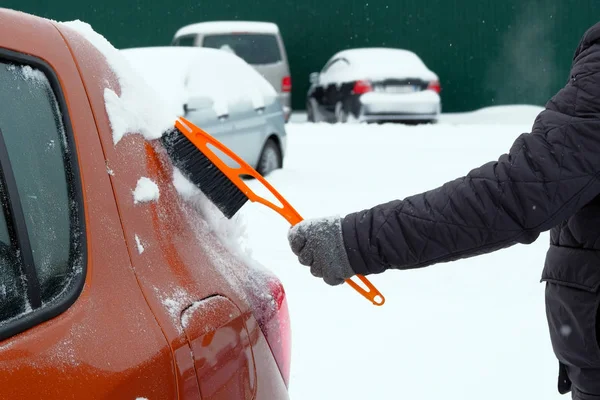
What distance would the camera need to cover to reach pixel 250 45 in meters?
13.5

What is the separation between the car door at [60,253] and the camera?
4.04 feet

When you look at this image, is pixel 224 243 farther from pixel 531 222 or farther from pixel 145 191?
pixel 531 222

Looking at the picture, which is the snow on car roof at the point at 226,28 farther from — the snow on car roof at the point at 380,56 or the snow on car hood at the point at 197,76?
the snow on car hood at the point at 197,76

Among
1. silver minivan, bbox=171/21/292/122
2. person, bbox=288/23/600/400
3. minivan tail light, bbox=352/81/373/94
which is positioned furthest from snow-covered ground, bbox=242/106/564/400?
silver minivan, bbox=171/21/292/122

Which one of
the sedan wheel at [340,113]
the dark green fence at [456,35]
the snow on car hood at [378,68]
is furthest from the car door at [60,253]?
the dark green fence at [456,35]

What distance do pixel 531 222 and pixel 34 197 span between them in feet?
3.24

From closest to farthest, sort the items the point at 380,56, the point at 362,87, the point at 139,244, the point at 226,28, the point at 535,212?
the point at 139,244 < the point at 535,212 < the point at 362,87 < the point at 226,28 < the point at 380,56

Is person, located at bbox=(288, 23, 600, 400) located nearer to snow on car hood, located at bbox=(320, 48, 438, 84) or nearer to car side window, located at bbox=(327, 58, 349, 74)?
snow on car hood, located at bbox=(320, 48, 438, 84)

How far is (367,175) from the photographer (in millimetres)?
8555

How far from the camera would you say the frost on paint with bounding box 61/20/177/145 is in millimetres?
1532

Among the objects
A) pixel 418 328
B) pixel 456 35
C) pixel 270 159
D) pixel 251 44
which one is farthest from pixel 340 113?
pixel 418 328

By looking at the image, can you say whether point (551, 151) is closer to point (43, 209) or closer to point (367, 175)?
point (43, 209)

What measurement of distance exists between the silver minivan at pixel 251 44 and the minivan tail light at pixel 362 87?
1.16m

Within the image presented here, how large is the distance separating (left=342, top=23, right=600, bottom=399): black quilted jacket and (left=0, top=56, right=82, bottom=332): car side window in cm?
71
